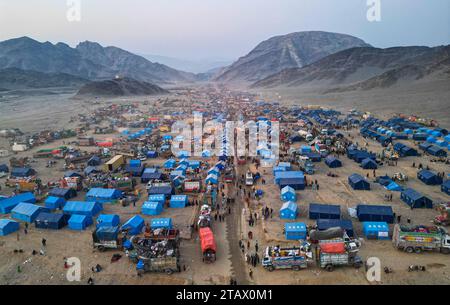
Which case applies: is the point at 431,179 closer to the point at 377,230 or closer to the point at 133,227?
the point at 377,230

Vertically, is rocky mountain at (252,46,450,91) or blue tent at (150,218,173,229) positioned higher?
rocky mountain at (252,46,450,91)

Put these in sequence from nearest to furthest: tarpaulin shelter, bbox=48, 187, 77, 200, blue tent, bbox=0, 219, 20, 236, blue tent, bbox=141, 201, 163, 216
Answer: blue tent, bbox=0, 219, 20, 236 < blue tent, bbox=141, 201, 163, 216 < tarpaulin shelter, bbox=48, 187, 77, 200

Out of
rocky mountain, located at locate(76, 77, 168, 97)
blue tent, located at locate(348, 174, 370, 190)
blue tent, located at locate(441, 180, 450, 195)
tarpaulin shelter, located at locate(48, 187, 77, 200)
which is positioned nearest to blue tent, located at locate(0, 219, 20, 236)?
tarpaulin shelter, located at locate(48, 187, 77, 200)

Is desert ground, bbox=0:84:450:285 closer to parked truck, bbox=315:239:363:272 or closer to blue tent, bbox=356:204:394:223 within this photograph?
parked truck, bbox=315:239:363:272

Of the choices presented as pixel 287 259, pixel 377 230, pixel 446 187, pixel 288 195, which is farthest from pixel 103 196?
pixel 446 187

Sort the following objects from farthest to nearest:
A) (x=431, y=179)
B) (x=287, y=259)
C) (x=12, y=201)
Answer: (x=431, y=179) → (x=12, y=201) → (x=287, y=259)

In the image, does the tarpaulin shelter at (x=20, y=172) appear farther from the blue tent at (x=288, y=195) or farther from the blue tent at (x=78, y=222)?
the blue tent at (x=288, y=195)

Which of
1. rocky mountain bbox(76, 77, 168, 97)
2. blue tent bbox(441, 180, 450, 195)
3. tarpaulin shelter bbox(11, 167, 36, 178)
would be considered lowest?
blue tent bbox(441, 180, 450, 195)
